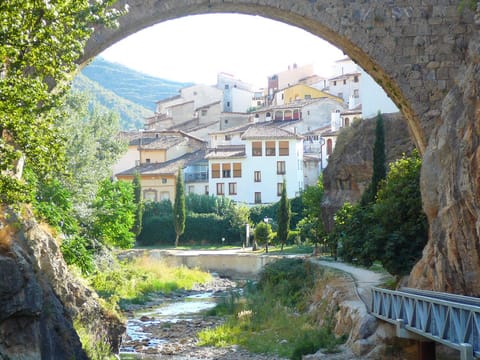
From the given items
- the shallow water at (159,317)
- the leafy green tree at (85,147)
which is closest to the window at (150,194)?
the leafy green tree at (85,147)

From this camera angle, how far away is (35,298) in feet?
31.6

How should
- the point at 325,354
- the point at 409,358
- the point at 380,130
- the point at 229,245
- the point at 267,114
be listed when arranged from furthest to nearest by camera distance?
the point at 267,114, the point at 229,245, the point at 380,130, the point at 325,354, the point at 409,358

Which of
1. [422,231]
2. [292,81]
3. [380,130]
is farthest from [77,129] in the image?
[292,81]

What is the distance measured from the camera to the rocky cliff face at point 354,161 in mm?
25109

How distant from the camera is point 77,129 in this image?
29172 mm

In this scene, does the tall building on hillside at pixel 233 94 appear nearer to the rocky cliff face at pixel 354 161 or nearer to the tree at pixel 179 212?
the tree at pixel 179 212

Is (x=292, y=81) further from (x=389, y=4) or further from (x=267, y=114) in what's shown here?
(x=389, y=4)

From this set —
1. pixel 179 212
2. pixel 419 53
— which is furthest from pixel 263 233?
pixel 419 53

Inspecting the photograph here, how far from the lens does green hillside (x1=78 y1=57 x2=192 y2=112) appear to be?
151500mm

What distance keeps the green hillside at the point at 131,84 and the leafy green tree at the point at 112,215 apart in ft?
408

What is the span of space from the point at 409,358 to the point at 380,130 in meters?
11.2

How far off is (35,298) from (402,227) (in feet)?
21.7

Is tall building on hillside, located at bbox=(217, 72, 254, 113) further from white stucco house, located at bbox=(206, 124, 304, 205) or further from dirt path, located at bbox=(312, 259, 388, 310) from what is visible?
dirt path, located at bbox=(312, 259, 388, 310)

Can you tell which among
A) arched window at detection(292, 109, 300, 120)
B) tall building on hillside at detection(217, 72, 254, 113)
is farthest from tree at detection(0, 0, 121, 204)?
tall building on hillside at detection(217, 72, 254, 113)
